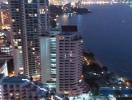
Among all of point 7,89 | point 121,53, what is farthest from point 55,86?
point 121,53

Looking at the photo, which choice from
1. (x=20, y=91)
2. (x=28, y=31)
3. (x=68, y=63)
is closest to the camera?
(x=20, y=91)

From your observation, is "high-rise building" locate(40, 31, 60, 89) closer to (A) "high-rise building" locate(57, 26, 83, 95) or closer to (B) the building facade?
(B) the building facade

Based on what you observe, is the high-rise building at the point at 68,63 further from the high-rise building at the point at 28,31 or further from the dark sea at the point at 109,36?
the dark sea at the point at 109,36

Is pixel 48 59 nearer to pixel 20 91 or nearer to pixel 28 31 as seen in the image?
pixel 28 31

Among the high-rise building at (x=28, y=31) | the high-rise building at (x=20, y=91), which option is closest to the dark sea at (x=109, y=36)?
the high-rise building at (x=28, y=31)

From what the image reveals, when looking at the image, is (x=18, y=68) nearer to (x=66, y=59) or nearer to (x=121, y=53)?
(x=66, y=59)

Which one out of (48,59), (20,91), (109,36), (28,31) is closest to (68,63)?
(48,59)

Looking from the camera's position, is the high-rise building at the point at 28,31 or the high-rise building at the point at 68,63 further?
the high-rise building at the point at 28,31

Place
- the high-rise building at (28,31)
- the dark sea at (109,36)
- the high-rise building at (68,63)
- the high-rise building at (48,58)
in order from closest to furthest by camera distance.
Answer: the high-rise building at (68,63)
the high-rise building at (48,58)
the high-rise building at (28,31)
the dark sea at (109,36)
